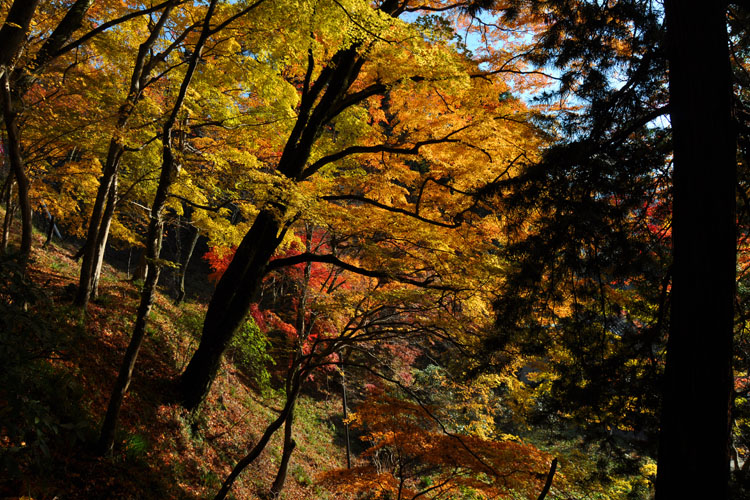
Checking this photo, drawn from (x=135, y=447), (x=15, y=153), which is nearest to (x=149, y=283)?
(x=15, y=153)

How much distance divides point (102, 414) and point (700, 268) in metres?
6.99

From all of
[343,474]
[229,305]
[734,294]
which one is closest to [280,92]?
[229,305]

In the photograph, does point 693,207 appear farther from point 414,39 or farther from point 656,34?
point 414,39

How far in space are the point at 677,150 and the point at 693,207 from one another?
0.47 m

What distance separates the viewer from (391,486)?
6395 mm

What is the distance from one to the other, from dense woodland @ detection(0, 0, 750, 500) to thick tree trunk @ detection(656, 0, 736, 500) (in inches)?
0.5

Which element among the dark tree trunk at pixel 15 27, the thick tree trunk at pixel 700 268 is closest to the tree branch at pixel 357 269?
the thick tree trunk at pixel 700 268

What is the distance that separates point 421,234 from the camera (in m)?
6.92

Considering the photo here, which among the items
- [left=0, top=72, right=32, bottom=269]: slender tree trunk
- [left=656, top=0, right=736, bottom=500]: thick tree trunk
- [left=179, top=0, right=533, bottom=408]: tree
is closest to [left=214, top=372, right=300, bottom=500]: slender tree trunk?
[left=179, top=0, right=533, bottom=408]: tree

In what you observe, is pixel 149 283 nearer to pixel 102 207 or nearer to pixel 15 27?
pixel 15 27

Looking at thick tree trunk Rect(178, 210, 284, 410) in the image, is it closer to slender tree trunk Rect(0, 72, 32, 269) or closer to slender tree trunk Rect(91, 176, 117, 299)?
slender tree trunk Rect(0, 72, 32, 269)

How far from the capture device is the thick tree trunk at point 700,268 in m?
2.39

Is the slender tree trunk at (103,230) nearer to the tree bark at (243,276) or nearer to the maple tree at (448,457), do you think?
the tree bark at (243,276)

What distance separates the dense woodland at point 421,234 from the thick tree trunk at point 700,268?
14mm
